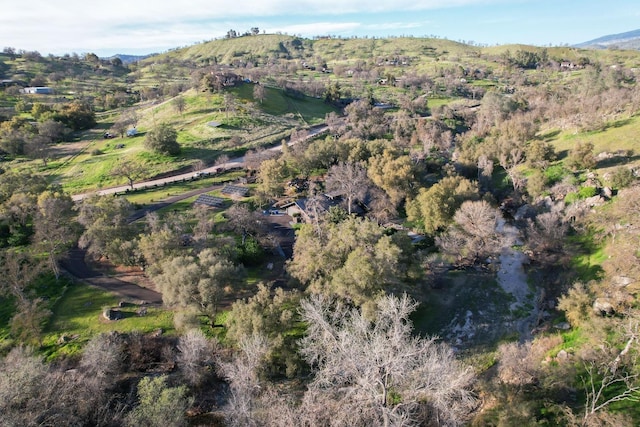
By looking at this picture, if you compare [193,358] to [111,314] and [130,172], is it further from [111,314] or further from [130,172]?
[130,172]

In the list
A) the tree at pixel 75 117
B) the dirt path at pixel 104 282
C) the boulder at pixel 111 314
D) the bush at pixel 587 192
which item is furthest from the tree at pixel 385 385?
the tree at pixel 75 117

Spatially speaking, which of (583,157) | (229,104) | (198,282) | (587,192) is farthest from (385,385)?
(229,104)

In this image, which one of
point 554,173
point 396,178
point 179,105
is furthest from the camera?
point 179,105

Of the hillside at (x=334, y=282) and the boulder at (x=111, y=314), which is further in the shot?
the boulder at (x=111, y=314)

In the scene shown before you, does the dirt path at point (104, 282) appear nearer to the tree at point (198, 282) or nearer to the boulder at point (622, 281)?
the tree at point (198, 282)

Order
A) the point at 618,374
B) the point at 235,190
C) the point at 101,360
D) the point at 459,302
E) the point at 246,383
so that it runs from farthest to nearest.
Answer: the point at 235,190 < the point at 459,302 < the point at 101,360 < the point at 618,374 < the point at 246,383

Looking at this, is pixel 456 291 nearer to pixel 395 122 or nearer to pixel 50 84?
pixel 395 122

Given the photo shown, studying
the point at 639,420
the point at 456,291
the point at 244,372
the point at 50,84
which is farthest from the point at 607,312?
the point at 50,84
